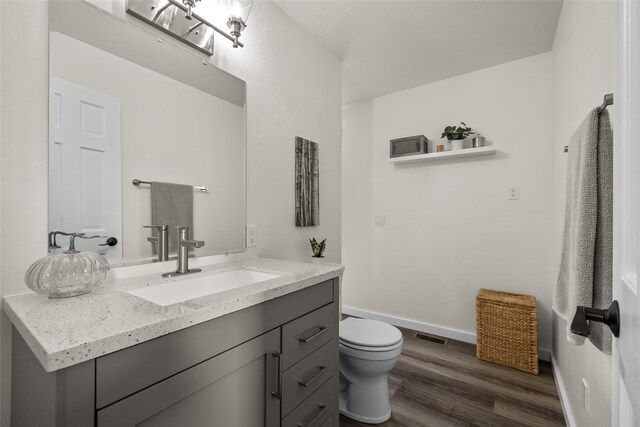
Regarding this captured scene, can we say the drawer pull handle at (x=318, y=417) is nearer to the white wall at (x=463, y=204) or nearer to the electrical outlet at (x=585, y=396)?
the electrical outlet at (x=585, y=396)

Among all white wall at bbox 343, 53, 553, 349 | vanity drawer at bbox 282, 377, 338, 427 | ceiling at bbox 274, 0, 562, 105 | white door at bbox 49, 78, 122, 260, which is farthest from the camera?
white wall at bbox 343, 53, 553, 349

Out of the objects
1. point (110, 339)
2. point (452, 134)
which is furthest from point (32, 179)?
point (452, 134)

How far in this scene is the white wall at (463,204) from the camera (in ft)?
7.71

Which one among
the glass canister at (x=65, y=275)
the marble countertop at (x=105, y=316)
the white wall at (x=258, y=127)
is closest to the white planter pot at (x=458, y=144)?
the white wall at (x=258, y=127)

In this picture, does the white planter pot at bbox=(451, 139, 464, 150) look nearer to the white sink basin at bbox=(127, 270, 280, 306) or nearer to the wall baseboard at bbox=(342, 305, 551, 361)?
the wall baseboard at bbox=(342, 305, 551, 361)

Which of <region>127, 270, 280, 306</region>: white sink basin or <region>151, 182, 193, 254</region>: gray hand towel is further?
<region>151, 182, 193, 254</region>: gray hand towel

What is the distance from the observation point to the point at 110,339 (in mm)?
583

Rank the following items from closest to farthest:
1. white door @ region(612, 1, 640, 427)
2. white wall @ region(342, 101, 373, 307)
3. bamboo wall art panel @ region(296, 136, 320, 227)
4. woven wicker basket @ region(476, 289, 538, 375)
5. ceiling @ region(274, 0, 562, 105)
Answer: white door @ region(612, 1, 640, 427) → ceiling @ region(274, 0, 562, 105) → bamboo wall art panel @ region(296, 136, 320, 227) → woven wicker basket @ region(476, 289, 538, 375) → white wall @ region(342, 101, 373, 307)

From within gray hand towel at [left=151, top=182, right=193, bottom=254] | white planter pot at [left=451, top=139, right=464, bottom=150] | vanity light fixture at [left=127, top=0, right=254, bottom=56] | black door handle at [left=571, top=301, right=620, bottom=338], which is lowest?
black door handle at [left=571, top=301, right=620, bottom=338]

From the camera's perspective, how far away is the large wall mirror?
3.21ft

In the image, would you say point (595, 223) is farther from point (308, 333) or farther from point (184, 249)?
point (184, 249)

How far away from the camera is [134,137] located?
115 centimetres

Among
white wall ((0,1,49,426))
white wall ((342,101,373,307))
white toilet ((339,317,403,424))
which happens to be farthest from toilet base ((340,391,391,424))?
white wall ((342,101,373,307))

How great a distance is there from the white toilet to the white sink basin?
0.70m
